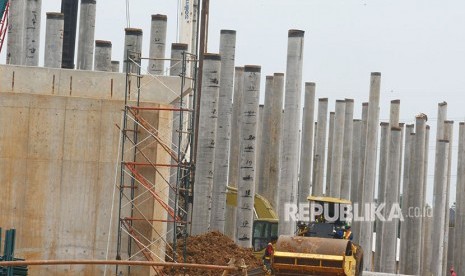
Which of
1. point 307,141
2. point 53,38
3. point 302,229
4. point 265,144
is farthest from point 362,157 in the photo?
point 53,38

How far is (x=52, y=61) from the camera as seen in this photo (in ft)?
93.6

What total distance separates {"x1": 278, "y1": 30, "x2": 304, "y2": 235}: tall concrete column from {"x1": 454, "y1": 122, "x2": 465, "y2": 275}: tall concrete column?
776 inches

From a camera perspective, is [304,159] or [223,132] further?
[304,159]

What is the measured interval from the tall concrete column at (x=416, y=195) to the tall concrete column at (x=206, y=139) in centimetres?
1461

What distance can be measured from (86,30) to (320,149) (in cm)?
1742

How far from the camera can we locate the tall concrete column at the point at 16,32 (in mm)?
30062

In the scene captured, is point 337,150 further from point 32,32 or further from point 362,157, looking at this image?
point 32,32

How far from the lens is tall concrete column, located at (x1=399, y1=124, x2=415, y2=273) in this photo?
145 ft

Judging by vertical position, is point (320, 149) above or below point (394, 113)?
below

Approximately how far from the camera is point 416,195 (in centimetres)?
4388

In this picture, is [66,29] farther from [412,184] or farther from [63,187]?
[412,184]

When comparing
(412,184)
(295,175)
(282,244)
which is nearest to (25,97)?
Result: (282,244)

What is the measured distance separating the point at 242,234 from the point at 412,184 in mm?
14672

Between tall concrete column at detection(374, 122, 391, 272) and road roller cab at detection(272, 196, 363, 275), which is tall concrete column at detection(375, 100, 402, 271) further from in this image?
road roller cab at detection(272, 196, 363, 275)
